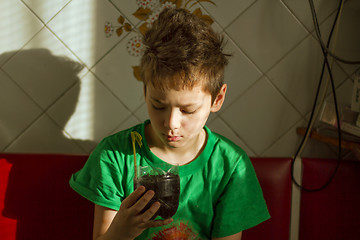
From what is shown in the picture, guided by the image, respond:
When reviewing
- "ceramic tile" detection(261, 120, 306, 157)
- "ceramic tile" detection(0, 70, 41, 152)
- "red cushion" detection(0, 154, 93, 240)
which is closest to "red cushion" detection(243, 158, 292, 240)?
"ceramic tile" detection(261, 120, 306, 157)

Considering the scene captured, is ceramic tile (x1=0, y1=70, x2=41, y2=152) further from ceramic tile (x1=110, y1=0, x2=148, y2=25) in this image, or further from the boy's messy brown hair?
the boy's messy brown hair

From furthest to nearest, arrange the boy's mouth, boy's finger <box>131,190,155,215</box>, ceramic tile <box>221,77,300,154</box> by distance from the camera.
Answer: ceramic tile <box>221,77,300,154</box> → the boy's mouth → boy's finger <box>131,190,155,215</box>

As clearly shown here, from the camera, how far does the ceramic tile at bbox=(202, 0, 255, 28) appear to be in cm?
128

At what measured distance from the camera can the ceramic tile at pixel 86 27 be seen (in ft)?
4.13

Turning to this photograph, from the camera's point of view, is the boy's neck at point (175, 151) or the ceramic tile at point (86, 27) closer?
the boy's neck at point (175, 151)

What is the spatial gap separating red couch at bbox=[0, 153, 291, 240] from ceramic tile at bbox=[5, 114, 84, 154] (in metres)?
0.11

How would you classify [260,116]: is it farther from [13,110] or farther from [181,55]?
[13,110]

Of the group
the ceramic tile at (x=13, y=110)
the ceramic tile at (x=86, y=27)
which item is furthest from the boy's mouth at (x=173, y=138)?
the ceramic tile at (x=13, y=110)

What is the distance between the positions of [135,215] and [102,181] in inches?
7.9

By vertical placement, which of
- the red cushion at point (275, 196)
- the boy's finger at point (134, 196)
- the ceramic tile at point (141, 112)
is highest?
the ceramic tile at point (141, 112)

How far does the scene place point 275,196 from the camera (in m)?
1.28

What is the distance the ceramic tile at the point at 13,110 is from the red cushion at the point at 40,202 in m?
0.14

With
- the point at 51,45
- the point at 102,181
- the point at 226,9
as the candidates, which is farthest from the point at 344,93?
the point at 51,45

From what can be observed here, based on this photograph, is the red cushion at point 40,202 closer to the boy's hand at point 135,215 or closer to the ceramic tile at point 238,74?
the boy's hand at point 135,215
